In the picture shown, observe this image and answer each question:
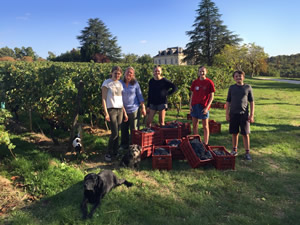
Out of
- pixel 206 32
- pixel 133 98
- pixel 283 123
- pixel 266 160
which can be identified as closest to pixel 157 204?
pixel 133 98

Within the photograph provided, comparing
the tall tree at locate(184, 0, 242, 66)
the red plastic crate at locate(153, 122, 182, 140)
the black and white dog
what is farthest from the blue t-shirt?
the tall tree at locate(184, 0, 242, 66)

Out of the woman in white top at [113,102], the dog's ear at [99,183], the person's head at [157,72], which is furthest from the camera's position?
the person's head at [157,72]

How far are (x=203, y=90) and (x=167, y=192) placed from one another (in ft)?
7.83

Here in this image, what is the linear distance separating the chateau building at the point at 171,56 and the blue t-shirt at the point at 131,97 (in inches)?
2751

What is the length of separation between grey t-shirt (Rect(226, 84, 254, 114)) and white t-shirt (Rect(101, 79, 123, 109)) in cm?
238

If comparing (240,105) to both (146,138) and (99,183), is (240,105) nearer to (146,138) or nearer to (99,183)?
(146,138)

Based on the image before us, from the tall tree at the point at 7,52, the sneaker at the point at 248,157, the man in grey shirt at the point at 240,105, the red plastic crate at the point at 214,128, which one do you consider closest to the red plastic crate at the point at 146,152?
the man in grey shirt at the point at 240,105

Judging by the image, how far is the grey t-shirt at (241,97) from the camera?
4.44 meters

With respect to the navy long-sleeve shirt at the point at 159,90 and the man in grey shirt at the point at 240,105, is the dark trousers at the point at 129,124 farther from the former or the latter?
the man in grey shirt at the point at 240,105

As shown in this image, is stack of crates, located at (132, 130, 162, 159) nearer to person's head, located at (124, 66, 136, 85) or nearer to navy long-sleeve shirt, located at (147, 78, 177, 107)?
navy long-sleeve shirt, located at (147, 78, 177, 107)

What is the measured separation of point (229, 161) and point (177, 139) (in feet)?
3.83

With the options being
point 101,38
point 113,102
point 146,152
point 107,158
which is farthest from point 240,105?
point 101,38

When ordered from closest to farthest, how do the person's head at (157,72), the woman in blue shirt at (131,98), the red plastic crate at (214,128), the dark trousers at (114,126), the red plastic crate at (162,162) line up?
the red plastic crate at (162,162), the dark trousers at (114,126), the woman in blue shirt at (131,98), the person's head at (157,72), the red plastic crate at (214,128)

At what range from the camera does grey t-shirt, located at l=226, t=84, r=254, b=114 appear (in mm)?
Result: 4438
